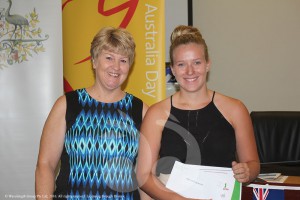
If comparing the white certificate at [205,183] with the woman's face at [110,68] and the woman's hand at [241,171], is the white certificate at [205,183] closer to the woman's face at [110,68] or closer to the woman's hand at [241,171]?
the woman's hand at [241,171]

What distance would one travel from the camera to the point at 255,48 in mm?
4328

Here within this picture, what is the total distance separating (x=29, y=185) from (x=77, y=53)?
162 cm

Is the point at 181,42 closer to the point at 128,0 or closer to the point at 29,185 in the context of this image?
the point at 128,0

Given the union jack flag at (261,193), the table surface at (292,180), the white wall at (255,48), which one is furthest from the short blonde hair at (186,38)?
the white wall at (255,48)

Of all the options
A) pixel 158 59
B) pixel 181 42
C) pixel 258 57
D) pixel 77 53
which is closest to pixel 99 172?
pixel 181 42

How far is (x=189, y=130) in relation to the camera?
6.50ft

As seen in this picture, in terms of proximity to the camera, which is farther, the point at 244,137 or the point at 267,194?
the point at 267,194

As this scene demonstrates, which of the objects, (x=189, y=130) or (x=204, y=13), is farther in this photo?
(x=204, y=13)

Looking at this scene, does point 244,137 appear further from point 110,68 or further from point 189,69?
point 110,68

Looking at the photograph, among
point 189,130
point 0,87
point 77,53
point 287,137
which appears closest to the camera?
point 189,130

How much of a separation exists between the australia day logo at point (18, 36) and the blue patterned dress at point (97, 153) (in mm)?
2338

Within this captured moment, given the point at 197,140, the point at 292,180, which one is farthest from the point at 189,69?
the point at 292,180

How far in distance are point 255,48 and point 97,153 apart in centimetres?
→ 284

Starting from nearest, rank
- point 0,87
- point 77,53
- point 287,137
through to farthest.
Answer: point 287,137
point 77,53
point 0,87
